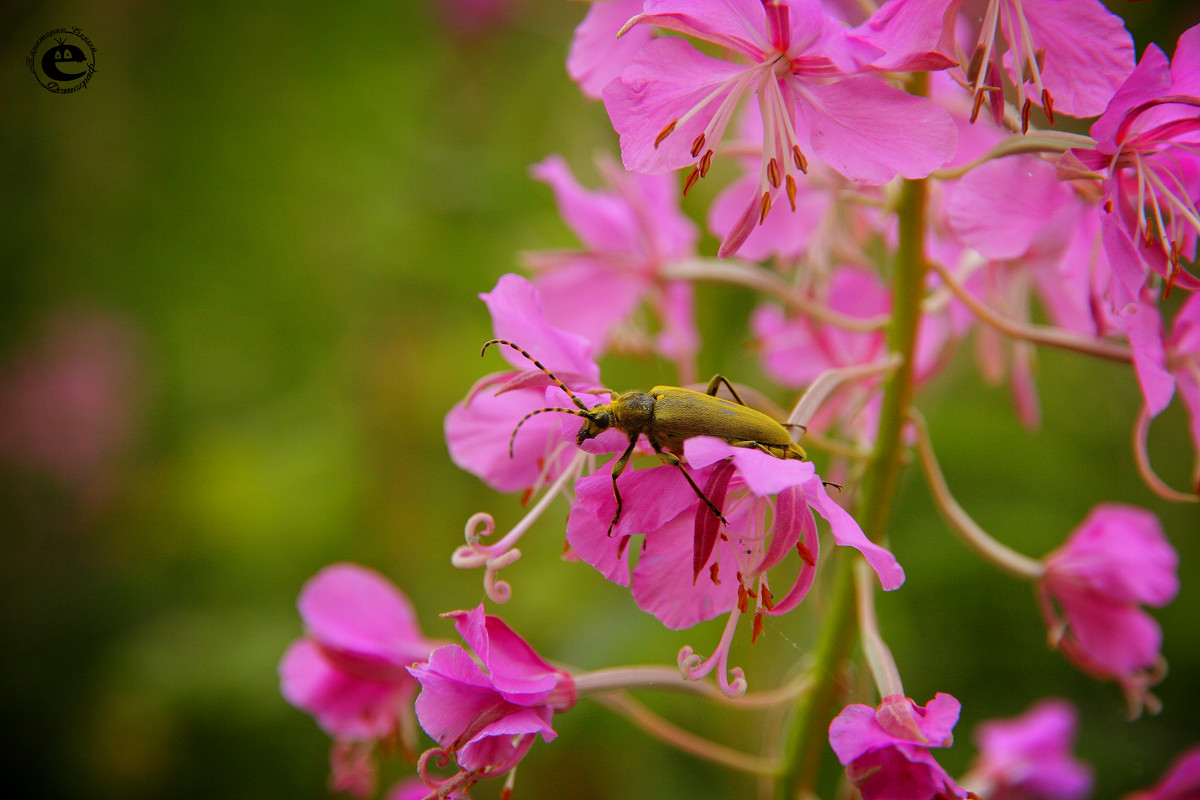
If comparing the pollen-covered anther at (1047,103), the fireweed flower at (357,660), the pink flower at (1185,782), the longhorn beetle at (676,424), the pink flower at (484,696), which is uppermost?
the pollen-covered anther at (1047,103)

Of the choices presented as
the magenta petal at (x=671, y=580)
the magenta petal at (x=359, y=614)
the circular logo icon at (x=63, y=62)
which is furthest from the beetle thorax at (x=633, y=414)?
the circular logo icon at (x=63, y=62)

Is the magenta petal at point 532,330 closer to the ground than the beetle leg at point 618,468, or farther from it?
farther from it

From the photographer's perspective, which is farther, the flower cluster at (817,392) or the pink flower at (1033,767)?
the pink flower at (1033,767)

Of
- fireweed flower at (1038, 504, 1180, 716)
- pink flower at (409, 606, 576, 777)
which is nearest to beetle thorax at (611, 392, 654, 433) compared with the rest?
pink flower at (409, 606, 576, 777)

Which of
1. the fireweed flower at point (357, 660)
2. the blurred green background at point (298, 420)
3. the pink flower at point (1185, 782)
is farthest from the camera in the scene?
the blurred green background at point (298, 420)

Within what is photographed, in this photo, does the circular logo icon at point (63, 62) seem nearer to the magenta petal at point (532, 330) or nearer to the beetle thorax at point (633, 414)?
the magenta petal at point (532, 330)

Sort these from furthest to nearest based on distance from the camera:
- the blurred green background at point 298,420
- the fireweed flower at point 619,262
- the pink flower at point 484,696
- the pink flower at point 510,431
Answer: the blurred green background at point 298,420
the fireweed flower at point 619,262
the pink flower at point 510,431
the pink flower at point 484,696
